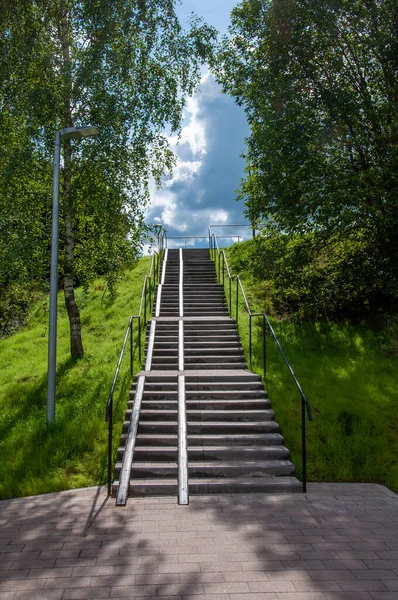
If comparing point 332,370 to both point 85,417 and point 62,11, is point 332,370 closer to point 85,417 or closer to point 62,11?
point 85,417

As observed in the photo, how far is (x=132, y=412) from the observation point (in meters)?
7.38

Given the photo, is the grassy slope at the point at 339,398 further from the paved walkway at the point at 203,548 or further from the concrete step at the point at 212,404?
the paved walkway at the point at 203,548

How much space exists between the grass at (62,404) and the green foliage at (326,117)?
6.04m

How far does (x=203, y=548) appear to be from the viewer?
13.9 feet

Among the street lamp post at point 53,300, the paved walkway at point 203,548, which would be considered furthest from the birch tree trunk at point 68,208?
the paved walkway at point 203,548

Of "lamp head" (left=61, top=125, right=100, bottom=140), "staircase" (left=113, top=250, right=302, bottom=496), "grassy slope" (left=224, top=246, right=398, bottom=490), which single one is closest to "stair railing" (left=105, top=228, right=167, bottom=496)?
"staircase" (left=113, top=250, right=302, bottom=496)

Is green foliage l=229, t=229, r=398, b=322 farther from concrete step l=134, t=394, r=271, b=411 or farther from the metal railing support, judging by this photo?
the metal railing support

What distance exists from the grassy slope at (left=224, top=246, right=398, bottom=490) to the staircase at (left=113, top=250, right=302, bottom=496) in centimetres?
42

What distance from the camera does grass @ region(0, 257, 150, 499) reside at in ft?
21.7

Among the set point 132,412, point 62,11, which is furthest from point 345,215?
point 62,11

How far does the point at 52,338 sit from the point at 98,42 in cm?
807

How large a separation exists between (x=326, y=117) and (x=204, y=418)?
30.0 feet

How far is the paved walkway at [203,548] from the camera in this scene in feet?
11.8

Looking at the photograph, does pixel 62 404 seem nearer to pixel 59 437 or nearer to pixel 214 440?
pixel 59 437
